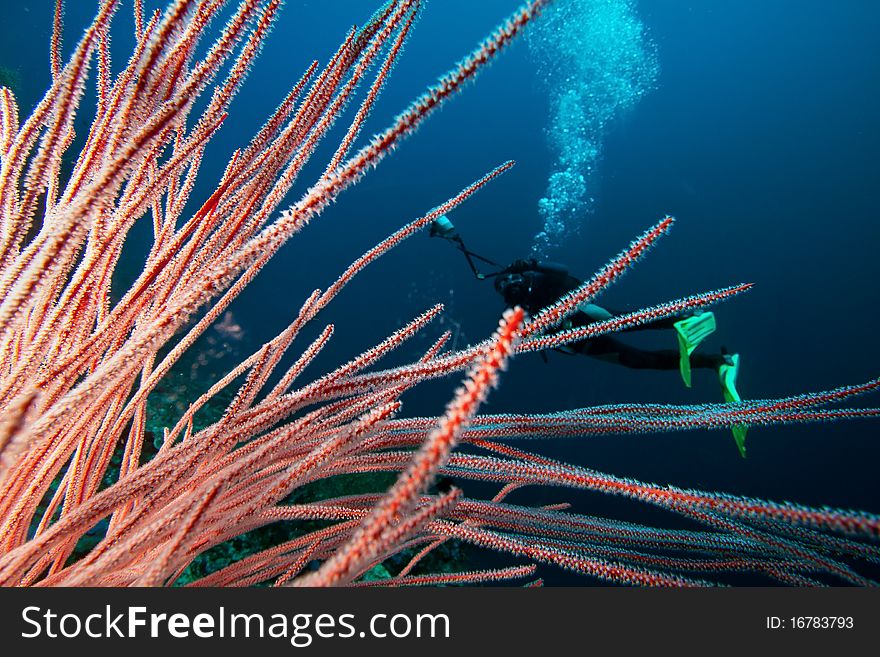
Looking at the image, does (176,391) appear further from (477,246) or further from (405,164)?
(405,164)

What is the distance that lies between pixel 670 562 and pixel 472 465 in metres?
1.03

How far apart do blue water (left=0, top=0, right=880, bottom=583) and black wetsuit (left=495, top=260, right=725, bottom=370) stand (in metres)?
6.40

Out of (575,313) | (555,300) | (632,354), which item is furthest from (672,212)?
(575,313)

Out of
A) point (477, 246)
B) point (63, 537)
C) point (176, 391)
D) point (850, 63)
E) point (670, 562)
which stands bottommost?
point (670, 562)

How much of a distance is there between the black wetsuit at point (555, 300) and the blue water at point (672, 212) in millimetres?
6402

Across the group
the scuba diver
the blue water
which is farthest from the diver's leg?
the blue water

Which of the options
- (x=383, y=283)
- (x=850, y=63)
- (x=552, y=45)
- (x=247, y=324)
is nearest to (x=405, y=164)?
(x=383, y=283)

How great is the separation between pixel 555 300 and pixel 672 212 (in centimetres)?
1731

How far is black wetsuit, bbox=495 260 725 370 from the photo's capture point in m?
4.75

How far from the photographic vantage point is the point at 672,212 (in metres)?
18.5

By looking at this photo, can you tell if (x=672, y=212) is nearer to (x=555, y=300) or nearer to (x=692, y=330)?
(x=555, y=300)

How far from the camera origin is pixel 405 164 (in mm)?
19219

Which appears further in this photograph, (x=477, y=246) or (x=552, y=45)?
(x=552, y=45)

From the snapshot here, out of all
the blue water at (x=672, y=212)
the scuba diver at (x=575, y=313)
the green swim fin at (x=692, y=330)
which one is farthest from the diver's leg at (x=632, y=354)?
the blue water at (x=672, y=212)
